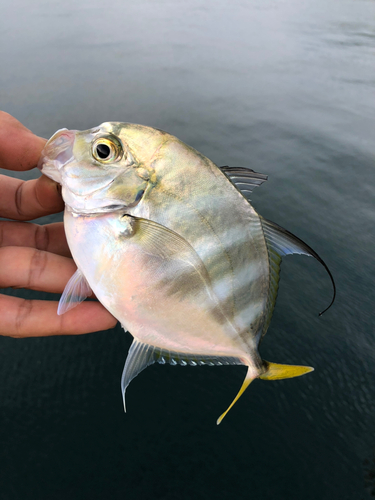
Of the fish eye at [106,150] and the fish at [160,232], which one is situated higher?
the fish eye at [106,150]

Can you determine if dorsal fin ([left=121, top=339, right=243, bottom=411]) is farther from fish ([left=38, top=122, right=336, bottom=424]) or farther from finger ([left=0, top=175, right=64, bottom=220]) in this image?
finger ([left=0, top=175, right=64, bottom=220])

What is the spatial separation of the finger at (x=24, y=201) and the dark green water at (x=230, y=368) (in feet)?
2.77

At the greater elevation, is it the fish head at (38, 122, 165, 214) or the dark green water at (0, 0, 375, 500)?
the fish head at (38, 122, 165, 214)

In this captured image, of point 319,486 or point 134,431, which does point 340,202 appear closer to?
point 319,486

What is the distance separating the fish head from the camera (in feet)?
3.87

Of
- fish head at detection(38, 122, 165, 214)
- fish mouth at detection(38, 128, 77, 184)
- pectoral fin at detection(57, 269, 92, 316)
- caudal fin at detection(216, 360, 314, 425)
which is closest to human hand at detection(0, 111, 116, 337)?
pectoral fin at detection(57, 269, 92, 316)

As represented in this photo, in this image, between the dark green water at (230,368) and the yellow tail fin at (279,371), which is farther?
the dark green water at (230,368)

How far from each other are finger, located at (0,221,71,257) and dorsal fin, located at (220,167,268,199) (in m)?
1.12

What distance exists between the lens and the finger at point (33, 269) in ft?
5.00

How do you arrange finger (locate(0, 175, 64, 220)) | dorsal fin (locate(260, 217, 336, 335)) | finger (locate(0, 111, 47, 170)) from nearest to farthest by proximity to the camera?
dorsal fin (locate(260, 217, 336, 335)) < finger (locate(0, 111, 47, 170)) < finger (locate(0, 175, 64, 220))

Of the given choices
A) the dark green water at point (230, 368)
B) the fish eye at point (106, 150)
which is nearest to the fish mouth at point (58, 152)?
the fish eye at point (106, 150)

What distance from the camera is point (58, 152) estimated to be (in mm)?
1237

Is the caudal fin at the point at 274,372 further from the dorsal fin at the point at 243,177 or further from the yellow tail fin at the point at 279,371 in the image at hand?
the dorsal fin at the point at 243,177

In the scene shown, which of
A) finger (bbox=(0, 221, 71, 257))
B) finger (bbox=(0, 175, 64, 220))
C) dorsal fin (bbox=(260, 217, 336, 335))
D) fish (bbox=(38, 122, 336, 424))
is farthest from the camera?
finger (bbox=(0, 221, 71, 257))
